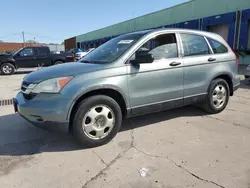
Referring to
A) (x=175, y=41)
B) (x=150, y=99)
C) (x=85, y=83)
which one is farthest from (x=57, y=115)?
(x=175, y=41)

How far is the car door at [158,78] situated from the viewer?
11.2ft

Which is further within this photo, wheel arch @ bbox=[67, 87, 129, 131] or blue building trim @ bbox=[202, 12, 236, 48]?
blue building trim @ bbox=[202, 12, 236, 48]

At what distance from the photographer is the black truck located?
43.8 ft

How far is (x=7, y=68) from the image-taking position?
43.9 feet

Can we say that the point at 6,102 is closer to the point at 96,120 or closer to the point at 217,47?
the point at 96,120

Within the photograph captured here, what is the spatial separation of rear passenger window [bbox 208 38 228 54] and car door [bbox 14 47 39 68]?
41.2 ft

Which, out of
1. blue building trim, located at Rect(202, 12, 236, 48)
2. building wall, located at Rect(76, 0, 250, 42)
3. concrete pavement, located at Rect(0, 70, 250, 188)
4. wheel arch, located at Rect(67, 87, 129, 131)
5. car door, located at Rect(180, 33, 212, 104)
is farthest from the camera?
building wall, located at Rect(76, 0, 250, 42)

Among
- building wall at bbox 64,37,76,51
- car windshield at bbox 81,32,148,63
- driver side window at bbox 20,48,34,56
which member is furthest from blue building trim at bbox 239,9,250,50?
building wall at bbox 64,37,76,51

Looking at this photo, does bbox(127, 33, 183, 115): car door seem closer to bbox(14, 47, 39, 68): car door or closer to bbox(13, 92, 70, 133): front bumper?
bbox(13, 92, 70, 133): front bumper

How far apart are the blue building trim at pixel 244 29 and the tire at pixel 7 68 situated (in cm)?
1653

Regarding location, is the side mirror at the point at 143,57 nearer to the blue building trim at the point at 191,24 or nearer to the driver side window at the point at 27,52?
the driver side window at the point at 27,52

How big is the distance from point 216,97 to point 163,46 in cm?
173

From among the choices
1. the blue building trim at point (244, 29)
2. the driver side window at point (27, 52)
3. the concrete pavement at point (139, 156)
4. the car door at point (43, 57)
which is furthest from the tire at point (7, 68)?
the blue building trim at point (244, 29)

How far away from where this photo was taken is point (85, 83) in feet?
9.86
